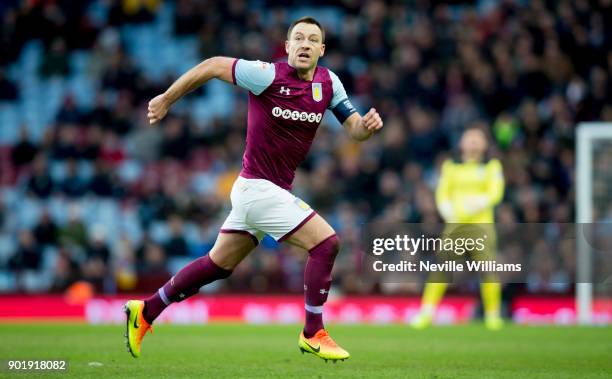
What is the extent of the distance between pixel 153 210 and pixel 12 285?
2.59 meters

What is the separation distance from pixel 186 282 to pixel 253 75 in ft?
5.21

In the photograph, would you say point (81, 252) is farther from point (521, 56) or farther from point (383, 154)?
point (521, 56)

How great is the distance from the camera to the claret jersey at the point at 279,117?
743cm

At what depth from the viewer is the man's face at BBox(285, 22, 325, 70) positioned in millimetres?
7438

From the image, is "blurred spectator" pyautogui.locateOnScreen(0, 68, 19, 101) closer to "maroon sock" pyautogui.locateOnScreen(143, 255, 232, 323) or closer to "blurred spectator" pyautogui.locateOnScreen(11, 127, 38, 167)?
"blurred spectator" pyautogui.locateOnScreen(11, 127, 38, 167)

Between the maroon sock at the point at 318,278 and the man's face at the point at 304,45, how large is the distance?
4.02ft

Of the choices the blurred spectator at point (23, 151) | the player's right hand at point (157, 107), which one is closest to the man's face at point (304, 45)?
the player's right hand at point (157, 107)

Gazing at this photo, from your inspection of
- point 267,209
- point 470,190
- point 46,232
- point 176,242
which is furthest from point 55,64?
point 267,209

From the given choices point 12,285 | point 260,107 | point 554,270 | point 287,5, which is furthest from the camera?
point 287,5

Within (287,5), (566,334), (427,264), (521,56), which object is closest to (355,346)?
(427,264)

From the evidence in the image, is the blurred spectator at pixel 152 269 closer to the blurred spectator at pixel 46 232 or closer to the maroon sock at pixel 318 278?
the blurred spectator at pixel 46 232

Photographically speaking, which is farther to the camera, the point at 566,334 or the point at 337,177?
the point at 337,177

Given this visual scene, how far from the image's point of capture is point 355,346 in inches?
388

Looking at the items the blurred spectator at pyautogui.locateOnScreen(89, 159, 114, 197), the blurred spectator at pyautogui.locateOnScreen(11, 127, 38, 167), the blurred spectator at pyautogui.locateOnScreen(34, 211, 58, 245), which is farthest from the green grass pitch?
the blurred spectator at pyautogui.locateOnScreen(11, 127, 38, 167)
